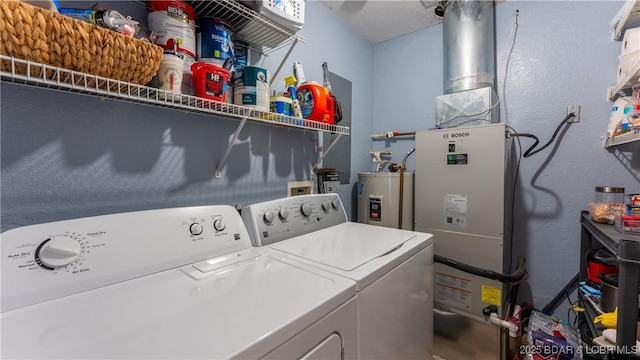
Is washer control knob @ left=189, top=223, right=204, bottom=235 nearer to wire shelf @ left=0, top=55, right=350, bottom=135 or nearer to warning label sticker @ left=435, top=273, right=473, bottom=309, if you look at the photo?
wire shelf @ left=0, top=55, right=350, bottom=135

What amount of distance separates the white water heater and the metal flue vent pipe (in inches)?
31.3

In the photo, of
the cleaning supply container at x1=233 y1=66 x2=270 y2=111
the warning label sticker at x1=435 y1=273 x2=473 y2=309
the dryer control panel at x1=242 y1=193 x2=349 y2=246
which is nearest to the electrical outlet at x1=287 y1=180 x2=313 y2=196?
the dryer control panel at x1=242 y1=193 x2=349 y2=246

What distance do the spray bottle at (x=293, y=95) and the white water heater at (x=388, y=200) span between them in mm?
917

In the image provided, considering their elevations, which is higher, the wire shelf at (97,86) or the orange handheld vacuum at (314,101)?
the orange handheld vacuum at (314,101)

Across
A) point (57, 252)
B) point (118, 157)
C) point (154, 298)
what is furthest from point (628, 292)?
point (118, 157)

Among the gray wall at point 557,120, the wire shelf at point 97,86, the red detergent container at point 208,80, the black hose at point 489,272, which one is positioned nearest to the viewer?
the wire shelf at point 97,86

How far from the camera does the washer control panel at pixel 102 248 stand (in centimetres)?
60

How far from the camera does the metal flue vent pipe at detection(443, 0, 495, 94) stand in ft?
6.03

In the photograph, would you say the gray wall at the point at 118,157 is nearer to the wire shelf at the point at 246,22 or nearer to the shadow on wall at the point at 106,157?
the shadow on wall at the point at 106,157

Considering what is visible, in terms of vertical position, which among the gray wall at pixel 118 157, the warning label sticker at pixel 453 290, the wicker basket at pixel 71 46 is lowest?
the warning label sticker at pixel 453 290

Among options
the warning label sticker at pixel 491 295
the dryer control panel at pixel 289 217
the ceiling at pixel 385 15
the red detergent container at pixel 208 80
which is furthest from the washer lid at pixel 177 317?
the ceiling at pixel 385 15

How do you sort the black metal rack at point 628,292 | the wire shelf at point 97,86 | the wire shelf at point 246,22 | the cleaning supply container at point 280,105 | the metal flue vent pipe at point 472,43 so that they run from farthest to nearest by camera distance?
the metal flue vent pipe at point 472,43 → the cleaning supply container at point 280,105 → the wire shelf at point 246,22 → the black metal rack at point 628,292 → the wire shelf at point 97,86

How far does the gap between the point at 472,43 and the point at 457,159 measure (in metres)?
0.87

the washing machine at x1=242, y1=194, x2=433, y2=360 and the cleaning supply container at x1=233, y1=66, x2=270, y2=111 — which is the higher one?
the cleaning supply container at x1=233, y1=66, x2=270, y2=111
